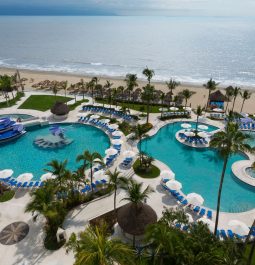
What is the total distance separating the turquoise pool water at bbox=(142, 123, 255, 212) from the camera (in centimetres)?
2597

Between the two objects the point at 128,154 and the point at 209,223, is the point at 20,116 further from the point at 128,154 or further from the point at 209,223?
the point at 209,223

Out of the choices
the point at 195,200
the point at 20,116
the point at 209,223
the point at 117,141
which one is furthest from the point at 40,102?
the point at 209,223

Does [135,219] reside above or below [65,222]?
above

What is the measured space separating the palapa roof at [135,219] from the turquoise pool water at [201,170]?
7.68 meters

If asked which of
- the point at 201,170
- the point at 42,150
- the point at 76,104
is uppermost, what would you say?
the point at 76,104

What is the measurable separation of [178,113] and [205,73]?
4850cm

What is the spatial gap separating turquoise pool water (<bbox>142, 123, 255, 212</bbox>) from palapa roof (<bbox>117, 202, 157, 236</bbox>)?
25.2 ft

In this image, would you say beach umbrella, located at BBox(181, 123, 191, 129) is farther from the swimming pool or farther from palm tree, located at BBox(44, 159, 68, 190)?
the swimming pool

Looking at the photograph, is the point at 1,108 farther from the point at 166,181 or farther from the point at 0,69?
the point at 0,69

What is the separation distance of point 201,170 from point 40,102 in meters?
33.6

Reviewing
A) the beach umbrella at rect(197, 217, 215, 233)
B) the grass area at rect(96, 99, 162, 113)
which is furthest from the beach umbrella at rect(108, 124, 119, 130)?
the beach umbrella at rect(197, 217, 215, 233)

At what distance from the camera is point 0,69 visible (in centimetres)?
9038

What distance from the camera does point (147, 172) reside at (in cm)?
2934

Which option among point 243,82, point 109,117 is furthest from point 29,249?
point 243,82
